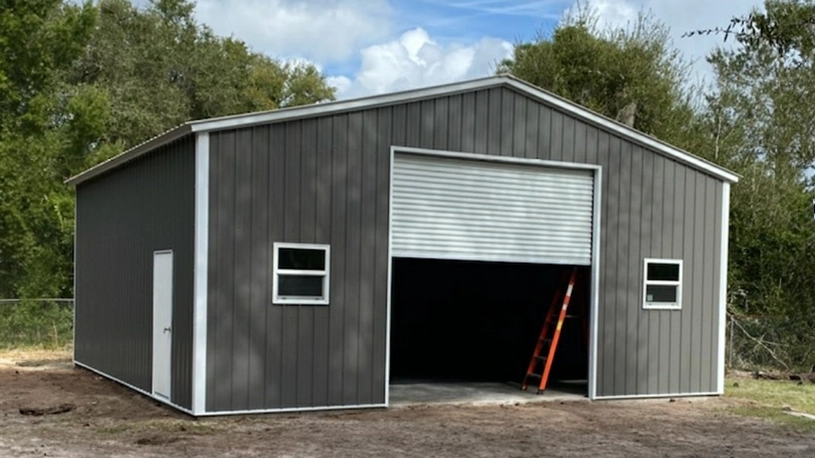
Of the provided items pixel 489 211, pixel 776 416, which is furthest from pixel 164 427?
pixel 776 416

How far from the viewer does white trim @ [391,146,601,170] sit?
1010 cm

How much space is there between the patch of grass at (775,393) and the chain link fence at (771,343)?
1749 mm

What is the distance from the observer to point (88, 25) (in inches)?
907

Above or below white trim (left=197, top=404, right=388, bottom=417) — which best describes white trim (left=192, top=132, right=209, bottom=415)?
above

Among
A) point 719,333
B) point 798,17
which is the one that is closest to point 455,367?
point 719,333

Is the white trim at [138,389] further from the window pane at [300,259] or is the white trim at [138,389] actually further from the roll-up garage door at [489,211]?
the roll-up garage door at [489,211]

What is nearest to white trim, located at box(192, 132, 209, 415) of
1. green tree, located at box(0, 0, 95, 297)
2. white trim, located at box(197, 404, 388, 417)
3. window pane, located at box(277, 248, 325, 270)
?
white trim, located at box(197, 404, 388, 417)

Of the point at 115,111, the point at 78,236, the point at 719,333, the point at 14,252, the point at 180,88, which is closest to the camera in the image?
the point at 719,333

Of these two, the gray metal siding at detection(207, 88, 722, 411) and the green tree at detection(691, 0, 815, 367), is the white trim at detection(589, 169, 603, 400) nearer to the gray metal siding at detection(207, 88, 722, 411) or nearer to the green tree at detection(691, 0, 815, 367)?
the gray metal siding at detection(207, 88, 722, 411)

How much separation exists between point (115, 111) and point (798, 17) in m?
21.0

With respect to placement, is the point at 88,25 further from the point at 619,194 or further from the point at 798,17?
the point at 798,17

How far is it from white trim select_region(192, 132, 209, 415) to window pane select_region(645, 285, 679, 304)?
19.6 ft

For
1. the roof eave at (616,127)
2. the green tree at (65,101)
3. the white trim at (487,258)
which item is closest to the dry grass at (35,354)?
Answer: the green tree at (65,101)

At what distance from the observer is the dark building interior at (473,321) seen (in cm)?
1456
